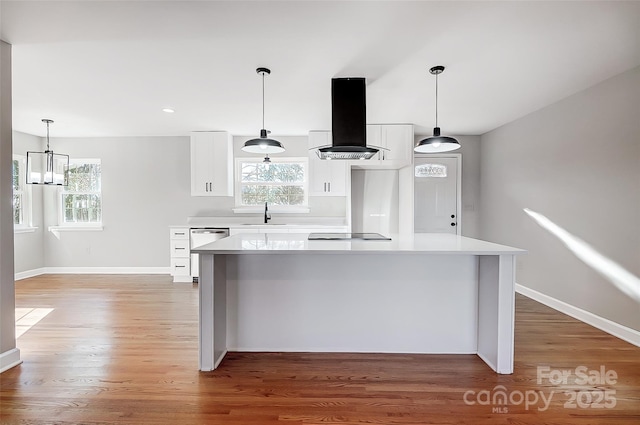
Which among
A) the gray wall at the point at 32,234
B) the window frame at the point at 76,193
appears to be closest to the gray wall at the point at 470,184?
the window frame at the point at 76,193

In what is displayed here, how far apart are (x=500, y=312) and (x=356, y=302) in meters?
0.99

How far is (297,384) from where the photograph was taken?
2.08 metres

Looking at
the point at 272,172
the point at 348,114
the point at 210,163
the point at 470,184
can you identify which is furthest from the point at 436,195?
the point at 210,163

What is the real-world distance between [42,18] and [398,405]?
322cm

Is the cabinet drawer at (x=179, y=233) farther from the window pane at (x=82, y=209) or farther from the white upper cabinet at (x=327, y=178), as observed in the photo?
the white upper cabinet at (x=327, y=178)

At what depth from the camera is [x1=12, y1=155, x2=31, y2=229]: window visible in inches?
199

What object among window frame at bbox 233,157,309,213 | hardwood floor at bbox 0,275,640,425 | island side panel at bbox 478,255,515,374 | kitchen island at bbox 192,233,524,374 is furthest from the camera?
window frame at bbox 233,157,309,213

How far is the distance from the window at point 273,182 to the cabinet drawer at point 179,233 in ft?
3.13

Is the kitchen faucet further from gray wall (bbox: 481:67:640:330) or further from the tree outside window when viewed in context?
the tree outside window

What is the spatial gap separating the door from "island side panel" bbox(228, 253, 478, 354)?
9.45ft

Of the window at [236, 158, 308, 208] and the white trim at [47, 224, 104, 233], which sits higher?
the window at [236, 158, 308, 208]

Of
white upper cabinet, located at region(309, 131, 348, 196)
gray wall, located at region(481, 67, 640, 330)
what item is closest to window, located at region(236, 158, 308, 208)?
white upper cabinet, located at region(309, 131, 348, 196)

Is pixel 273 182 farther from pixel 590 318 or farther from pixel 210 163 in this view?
pixel 590 318

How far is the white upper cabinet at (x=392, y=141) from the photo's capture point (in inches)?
183
